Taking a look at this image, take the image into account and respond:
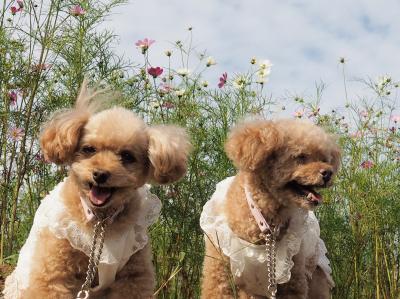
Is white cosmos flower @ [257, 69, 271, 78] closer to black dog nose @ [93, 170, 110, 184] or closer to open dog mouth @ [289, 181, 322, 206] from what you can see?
open dog mouth @ [289, 181, 322, 206]

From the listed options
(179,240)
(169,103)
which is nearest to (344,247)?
(179,240)

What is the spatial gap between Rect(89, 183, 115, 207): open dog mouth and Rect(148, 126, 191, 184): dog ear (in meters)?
0.30

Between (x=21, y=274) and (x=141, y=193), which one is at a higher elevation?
(x=141, y=193)

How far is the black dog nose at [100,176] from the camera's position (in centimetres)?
327

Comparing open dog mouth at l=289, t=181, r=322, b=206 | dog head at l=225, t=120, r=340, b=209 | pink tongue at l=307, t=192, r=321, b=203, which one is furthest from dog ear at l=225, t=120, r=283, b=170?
pink tongue at l=307, t=192, r=321, b=203

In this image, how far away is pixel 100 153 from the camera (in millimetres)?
3477

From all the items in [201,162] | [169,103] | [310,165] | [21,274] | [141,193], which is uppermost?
[169,103]

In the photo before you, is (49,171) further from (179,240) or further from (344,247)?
(344,247)

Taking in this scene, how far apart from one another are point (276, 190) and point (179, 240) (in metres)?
1.19

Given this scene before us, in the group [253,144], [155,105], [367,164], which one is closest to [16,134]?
[155,105]

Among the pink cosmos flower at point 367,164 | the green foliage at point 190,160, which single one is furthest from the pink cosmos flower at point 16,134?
the pink cosmos flower at point 367,164

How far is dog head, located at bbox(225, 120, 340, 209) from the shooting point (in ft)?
12.8

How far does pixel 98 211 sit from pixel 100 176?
32cm

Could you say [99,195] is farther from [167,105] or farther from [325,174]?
[167,105]
